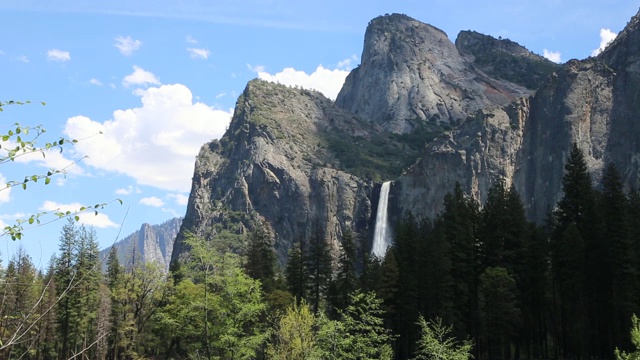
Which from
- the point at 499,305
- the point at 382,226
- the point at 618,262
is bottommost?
the point at 499,305

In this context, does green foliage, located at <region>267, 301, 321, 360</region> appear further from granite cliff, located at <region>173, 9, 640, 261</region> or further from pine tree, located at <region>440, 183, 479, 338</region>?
granite cliff, located at <region>173, 9, 640, 261</region>

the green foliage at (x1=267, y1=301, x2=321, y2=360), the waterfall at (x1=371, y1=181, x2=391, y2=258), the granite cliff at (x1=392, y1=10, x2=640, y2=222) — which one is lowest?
the green foliage at (x1=267, y1=301, x2=321, y2=360)

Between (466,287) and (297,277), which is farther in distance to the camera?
(297,277)

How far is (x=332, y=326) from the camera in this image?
31094 mm

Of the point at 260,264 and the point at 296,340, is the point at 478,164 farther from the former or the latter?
the point at 296,340

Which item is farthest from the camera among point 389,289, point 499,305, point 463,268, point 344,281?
point 344,281

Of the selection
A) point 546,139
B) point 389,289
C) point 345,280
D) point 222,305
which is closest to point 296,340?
point 222,305

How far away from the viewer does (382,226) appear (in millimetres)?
177375

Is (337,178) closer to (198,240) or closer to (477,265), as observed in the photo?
(477,265)

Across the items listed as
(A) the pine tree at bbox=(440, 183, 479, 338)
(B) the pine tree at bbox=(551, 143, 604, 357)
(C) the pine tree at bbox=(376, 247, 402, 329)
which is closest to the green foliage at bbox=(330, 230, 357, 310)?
(C) the pine tree at bbox=(376, 247, 402, 329)

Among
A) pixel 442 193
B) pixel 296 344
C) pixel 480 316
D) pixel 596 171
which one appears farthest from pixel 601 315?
pixel 442 193

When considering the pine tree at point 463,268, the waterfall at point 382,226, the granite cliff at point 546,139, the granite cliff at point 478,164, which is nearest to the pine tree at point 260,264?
the pine tree at point 463,268

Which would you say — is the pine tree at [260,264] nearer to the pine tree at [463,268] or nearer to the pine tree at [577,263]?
the pine tree at [463,268]

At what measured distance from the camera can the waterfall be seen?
16950 centimetres
